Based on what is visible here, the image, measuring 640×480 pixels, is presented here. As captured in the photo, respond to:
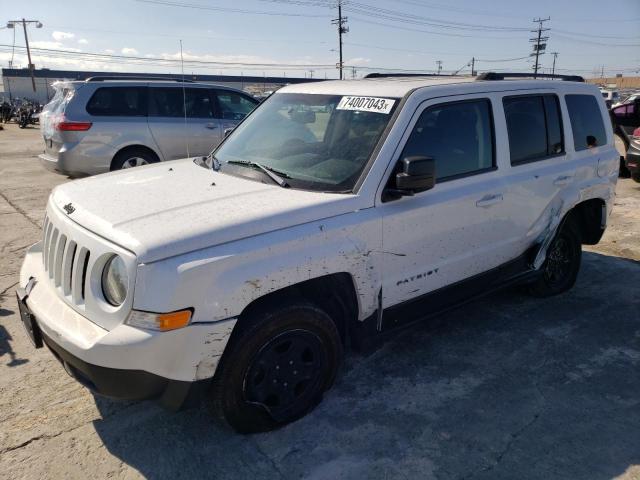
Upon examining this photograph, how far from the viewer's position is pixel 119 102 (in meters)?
8.78

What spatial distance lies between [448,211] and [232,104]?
7022 mm

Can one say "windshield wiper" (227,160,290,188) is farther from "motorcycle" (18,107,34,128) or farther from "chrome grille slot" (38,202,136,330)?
"motorcycle" (18,107,34,128)

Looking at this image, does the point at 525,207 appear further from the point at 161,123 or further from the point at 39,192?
the point at 39,192

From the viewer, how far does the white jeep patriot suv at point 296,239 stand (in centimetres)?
246

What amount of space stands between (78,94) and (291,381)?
290 inches

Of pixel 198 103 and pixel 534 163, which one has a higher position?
pixel 198 103

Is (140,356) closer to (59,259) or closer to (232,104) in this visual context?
(59,259)

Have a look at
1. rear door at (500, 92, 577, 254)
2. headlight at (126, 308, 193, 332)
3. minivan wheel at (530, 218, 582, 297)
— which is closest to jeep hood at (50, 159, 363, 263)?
headlight at (126, 308, 193, 332)

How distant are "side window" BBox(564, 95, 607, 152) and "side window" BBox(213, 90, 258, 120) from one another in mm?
6136

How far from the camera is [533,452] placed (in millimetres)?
2842

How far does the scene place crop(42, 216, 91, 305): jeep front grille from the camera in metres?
2.65

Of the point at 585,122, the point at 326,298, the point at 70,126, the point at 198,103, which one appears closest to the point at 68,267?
the point at 326,298

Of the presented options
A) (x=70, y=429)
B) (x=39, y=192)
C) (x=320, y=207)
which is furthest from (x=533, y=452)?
(x=39, y=192)

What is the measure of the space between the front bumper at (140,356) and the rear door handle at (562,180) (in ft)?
Result: 10.0
